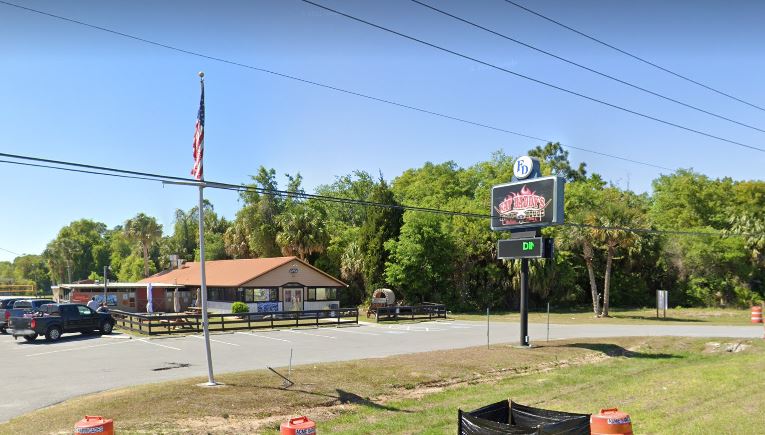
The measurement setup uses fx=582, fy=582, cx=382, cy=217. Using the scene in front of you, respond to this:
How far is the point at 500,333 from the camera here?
3331 centimetres

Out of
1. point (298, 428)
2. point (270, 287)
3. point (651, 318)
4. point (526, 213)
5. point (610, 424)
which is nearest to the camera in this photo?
point (298, 428)

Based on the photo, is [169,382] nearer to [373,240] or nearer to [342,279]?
[373,240]

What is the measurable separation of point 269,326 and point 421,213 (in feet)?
71.2

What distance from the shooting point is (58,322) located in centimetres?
2797

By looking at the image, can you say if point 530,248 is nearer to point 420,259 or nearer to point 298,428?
point 298,428

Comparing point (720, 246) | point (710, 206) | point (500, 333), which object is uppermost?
point (710, 206)

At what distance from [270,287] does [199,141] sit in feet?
102

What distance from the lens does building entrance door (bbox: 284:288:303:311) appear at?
153 feet

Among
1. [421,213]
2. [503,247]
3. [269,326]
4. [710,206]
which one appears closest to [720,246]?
[710,206]

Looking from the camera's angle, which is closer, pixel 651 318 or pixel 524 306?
pixel 524 306

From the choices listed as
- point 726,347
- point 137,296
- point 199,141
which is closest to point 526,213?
point 726,347

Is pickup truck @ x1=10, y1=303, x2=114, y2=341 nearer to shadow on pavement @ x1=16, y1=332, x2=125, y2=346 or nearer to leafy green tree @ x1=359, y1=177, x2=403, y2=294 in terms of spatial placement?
shadow on pavement @ x1=16, y1=332, x2=125, y2=346

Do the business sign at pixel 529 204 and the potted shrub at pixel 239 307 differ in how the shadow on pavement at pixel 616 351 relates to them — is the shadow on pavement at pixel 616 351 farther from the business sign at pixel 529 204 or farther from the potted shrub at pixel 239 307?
the potted shrub at pixel 239 307

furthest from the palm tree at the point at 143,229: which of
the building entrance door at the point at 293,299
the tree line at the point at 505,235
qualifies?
the building entrance door at the point at 293,299
